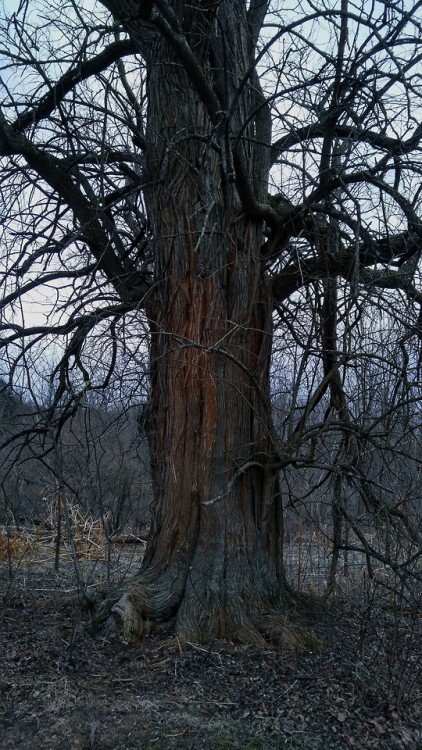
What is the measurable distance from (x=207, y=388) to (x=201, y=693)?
2.35 meters

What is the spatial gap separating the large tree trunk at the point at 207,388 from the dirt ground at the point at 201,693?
304 mm

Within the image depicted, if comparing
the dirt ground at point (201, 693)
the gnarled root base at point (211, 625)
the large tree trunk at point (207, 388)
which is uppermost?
the large tree trunk at point (207, 388)

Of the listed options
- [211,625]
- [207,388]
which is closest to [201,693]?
[211,625]

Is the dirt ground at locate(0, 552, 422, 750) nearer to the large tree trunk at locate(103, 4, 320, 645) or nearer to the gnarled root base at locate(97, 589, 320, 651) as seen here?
the gnarled root base at locate(97, 589, 320, 651)

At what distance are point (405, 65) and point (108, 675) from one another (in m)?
4.85

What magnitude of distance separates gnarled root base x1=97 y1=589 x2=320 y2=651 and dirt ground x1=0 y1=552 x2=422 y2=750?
3.5 inches

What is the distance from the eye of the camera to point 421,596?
5180 millimetres

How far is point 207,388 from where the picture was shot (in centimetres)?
609

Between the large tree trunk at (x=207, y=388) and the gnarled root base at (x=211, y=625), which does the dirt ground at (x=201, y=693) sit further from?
the large tree trunk at (x=207, y=388)

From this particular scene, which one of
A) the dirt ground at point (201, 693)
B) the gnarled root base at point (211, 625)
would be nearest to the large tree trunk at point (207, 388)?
the gnarled root base at point (211, 625)

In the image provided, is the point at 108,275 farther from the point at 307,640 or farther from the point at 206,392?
the point at 307,640

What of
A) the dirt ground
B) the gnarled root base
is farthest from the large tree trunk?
the dirt ground

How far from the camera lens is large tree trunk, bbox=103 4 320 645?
5742mm

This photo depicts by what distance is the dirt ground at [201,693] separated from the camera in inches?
168
